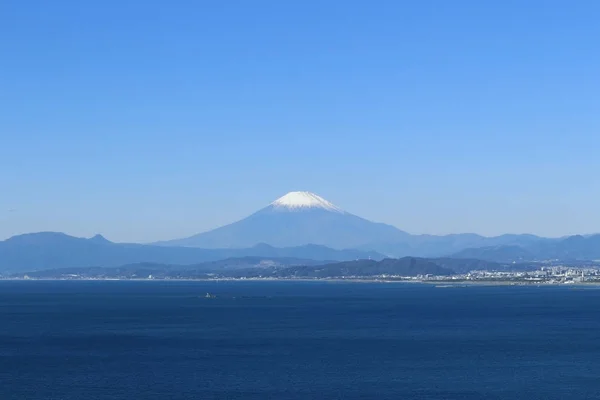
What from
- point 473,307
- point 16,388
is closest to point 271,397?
point 16,388

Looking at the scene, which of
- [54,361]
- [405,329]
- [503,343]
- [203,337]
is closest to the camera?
[54,361]

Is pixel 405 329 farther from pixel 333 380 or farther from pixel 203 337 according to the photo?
pixel 333 380

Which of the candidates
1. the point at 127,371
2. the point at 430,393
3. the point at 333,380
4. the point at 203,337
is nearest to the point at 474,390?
the point at 430,393

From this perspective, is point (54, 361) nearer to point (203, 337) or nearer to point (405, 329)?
point (203, 337)

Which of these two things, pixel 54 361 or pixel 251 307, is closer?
pixel 54 361

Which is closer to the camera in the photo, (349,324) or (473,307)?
(349,324)

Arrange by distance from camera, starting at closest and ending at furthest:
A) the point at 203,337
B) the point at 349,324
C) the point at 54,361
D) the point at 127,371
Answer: the point at 127,371 < the point at 54,361 < the point at 203,337 < the point at 349,324
